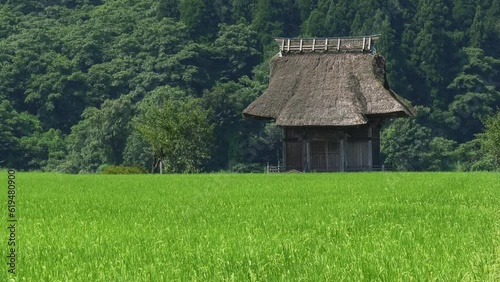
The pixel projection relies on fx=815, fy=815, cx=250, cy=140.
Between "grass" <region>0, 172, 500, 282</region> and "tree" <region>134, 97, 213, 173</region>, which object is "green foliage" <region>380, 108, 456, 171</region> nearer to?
"tree" <region>134, 97, 213, 173</region>

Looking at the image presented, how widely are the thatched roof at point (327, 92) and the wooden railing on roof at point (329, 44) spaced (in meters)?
0.40

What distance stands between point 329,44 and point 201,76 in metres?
35.9

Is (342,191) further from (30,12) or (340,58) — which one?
(30,12)

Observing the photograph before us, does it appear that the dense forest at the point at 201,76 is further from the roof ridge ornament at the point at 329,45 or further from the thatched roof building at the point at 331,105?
the thatched roof building at the point at 331,105

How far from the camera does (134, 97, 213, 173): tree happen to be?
152 ft

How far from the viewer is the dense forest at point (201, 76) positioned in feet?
213

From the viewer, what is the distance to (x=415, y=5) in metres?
92.6

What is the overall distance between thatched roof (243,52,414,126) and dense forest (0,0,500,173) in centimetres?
692

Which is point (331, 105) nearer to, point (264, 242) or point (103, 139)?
point (103, 139)

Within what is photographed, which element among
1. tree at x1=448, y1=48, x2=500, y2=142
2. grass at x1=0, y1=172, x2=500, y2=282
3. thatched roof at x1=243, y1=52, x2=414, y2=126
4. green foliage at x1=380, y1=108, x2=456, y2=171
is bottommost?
green foliage at x1=380, y1=108, x2=456, y2=171

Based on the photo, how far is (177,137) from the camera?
4672 cm

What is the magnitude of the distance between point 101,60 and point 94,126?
21255mm

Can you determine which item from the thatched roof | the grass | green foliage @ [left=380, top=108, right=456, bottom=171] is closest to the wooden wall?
the thatched roof

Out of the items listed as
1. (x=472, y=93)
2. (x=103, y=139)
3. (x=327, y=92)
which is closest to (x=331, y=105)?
(x=327, y=92)
